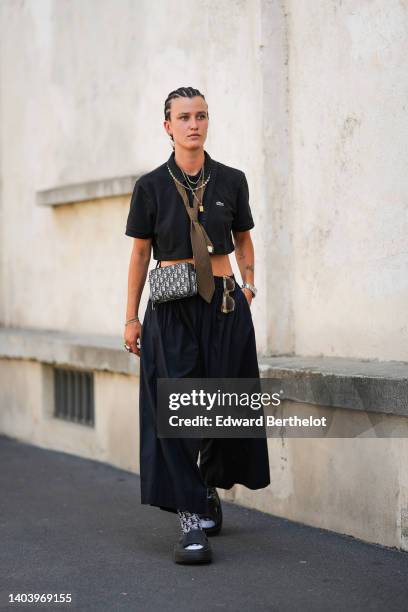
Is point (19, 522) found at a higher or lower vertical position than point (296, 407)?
lower

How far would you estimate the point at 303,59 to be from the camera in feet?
21.2

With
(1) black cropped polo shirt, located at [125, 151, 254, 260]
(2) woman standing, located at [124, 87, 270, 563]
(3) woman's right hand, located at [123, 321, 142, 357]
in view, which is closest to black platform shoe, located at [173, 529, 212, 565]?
(2) woman standing, located at [124, 87, 270, 563]

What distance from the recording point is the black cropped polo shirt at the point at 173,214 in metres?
5.42

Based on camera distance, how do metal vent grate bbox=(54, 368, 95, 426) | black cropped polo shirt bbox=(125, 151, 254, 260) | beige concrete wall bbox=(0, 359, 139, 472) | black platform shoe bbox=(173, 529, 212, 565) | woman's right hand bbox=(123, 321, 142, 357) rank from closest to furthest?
black platform shoe bbox=(173, 529, 212, 565)
black cropped polo shirt bbox=(125, 151, 254, 260)
woman's right hand bbox=(123, 321, 142, 357)
beige concrete wall bbox=(0, 359, 139, 472)
metal vent grate bbox=(54, 368, 95, 426)

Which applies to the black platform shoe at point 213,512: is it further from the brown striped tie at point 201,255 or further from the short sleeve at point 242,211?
the short sleeve at point 242,211

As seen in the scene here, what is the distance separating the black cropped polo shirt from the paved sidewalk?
1400 mm

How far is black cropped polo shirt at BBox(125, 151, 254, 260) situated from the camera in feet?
17.8

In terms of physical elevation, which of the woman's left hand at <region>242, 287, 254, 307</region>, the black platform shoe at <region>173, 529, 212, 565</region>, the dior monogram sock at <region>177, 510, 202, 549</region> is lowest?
the black platform shoe at <region>173, 529, 212, 565</region>

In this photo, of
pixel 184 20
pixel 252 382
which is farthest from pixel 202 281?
pixel 184 20

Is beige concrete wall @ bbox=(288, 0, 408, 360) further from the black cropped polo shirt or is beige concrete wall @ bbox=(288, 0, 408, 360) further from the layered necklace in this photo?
the layered necklace

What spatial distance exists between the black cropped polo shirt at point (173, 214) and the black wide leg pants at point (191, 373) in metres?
0.22

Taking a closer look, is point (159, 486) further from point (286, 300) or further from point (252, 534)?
point (286, 300)

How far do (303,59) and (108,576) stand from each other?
2967mm

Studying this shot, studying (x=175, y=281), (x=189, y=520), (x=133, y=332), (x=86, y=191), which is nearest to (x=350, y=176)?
(x=175, y=281)
